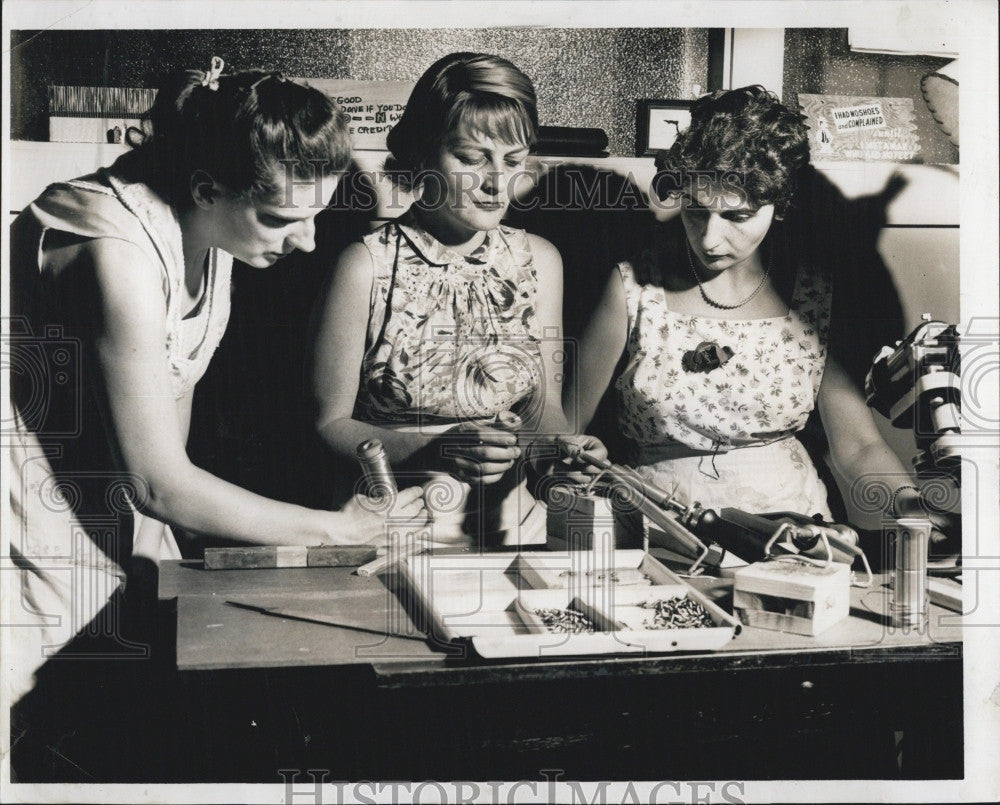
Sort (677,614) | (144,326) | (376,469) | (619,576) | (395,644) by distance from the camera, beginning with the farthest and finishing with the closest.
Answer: (376,469), (144,326), (619,576), (677,614), (395,644)

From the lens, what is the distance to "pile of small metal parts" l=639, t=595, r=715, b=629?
6.77 ft

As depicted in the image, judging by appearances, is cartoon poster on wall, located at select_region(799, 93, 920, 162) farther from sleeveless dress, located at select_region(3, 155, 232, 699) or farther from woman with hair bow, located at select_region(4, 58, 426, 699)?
sleeveless dress, located at select_region(3, 155, 232, 699)

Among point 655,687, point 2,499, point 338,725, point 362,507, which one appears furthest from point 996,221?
point 2,499

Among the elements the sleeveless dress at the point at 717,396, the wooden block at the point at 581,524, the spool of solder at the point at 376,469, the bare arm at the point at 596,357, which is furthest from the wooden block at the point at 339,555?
the sleeveless dress at the point at 717,396

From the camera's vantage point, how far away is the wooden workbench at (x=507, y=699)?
1980 mm

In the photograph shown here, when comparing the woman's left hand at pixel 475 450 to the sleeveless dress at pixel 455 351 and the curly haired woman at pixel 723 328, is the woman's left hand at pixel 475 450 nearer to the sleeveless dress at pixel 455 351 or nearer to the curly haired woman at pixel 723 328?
the sleeveless dress at pixel 455 351

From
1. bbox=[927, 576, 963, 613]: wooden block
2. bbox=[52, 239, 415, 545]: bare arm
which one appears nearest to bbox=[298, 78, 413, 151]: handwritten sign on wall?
bbox=[52, 239, 415, 545]: bare arm

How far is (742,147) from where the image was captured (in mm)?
2617

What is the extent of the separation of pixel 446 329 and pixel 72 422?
981 mm

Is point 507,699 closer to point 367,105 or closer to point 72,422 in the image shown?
point 72,422

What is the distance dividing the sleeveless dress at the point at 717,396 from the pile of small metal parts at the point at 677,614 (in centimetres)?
52

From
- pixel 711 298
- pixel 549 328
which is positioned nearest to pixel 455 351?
pixel 549 328

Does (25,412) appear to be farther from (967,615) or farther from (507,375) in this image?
(967,615)

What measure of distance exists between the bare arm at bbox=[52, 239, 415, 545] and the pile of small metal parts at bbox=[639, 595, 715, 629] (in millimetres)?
813
